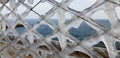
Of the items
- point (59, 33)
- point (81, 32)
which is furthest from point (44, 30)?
point (59, 33)

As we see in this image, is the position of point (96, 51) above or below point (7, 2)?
below

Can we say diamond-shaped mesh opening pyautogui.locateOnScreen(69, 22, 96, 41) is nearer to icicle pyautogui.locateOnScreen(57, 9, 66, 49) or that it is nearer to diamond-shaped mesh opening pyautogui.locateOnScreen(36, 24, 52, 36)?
icicle pyautogui.locateOnScreen(57, 9, 66, 49)

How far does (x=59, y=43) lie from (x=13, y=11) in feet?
1.60

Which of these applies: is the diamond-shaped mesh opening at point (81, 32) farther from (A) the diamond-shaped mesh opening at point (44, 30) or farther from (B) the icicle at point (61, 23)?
(A) the diamond-shaped mesh opening at point (44, 30)

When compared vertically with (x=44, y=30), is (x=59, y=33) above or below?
above

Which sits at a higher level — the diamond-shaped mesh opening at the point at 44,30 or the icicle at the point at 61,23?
the icicle at the point at 61,23

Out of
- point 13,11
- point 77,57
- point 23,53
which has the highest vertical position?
point 13,11

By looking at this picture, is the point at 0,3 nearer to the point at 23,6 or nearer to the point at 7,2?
the point at 7,2

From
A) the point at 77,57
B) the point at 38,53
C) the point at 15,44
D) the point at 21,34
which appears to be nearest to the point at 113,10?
the point at 77,57

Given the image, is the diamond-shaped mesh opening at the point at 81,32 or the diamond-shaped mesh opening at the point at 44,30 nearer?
the diamond-shaped mesh opening at the point at 81,32

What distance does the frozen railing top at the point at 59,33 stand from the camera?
2.64 ft

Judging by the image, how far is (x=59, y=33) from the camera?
1.03 meters

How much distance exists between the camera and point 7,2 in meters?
1.43

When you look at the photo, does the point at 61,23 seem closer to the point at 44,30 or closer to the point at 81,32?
the point at 81,32
